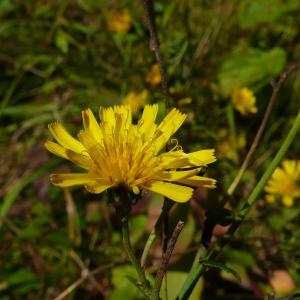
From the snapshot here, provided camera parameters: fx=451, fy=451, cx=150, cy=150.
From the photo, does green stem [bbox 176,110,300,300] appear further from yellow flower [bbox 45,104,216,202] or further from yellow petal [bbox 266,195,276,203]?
yellow petal [bbox 266,195,276,203]

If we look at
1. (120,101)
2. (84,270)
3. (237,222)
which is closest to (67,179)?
(237,222)

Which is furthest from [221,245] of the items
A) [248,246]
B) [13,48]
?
[13,48]

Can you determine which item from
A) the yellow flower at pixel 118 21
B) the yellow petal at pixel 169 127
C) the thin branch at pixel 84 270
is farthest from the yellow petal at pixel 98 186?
the yellow flower at pixel 118 21

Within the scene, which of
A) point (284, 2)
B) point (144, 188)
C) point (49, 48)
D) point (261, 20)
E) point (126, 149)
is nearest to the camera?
point (144, 188)

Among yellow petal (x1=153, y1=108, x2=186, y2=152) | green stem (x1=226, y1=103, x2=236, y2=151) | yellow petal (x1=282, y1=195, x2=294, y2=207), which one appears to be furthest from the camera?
green stem (x1=226, y1=103, x2=236, y2=151)

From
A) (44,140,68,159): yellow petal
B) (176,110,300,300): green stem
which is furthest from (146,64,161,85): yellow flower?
(44,140,68,159): yellow petal

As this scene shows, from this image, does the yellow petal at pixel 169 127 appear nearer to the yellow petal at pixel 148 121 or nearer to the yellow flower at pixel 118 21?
the yellow petal at pixel 148 121

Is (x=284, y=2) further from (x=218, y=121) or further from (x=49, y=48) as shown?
(x=49, y=48)
